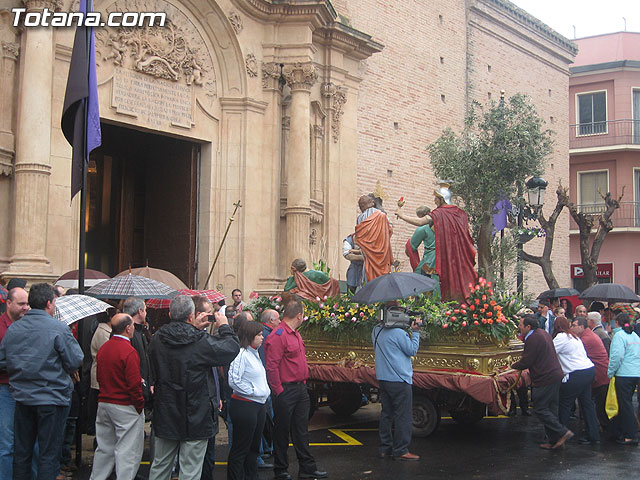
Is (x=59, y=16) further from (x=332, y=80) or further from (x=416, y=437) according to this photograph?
(x=416, y=437)

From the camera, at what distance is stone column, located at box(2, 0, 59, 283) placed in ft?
41.4

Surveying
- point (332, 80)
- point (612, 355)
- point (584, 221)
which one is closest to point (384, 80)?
point (332, 80)

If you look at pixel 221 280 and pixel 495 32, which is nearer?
pixel 221 280

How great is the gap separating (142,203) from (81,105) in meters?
11.4

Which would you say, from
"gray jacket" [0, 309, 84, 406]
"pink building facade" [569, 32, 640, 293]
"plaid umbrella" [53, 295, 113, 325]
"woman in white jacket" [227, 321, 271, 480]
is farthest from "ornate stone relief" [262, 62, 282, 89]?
"pink building facade" [569, 32, 640, 293]

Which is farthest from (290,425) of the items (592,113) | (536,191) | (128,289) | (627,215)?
(592,113)

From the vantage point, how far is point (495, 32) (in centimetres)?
2833

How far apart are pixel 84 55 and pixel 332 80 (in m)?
10.6

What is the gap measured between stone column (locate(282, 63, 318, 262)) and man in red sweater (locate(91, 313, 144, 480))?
10.5 m

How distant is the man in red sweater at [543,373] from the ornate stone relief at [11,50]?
31.2 feet

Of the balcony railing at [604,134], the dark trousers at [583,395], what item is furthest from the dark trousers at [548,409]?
the balcony railing at [604,134]

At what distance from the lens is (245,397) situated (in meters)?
7.08

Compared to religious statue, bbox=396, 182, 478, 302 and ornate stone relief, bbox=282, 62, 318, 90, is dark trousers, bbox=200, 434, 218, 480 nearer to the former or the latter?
religious statue, bbox=396, 182, 478, 302

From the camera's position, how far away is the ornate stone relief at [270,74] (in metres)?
17.4
